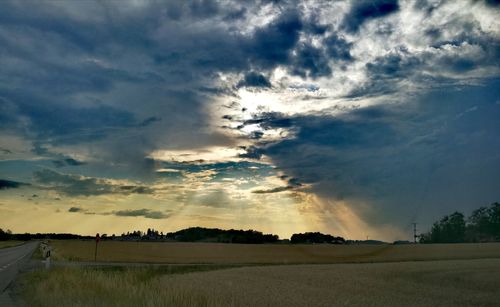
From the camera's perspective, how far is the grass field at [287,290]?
56.3 ft

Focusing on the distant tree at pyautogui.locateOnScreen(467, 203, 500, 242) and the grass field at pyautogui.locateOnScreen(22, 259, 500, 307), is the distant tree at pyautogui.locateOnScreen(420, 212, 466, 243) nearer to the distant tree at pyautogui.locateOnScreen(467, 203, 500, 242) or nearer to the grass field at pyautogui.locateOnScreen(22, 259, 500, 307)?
the distant tree at pyautogui.locateOnScreen(467, 203, 500, 242)

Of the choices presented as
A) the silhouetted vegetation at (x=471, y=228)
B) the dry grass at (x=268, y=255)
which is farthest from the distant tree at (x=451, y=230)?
the dry grass at (x=268, y=255)

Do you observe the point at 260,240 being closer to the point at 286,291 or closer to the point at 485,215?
the point at 485,215

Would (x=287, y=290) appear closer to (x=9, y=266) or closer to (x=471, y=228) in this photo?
(x=9, y=266)

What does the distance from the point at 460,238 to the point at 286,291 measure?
510ft

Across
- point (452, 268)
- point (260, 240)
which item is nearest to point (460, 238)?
point (260, 240)

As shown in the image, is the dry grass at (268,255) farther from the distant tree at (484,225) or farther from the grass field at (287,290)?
the distant tree at (484,225)

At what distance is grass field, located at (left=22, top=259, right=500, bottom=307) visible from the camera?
56.3ft

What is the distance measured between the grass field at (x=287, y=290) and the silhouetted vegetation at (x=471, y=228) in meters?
138

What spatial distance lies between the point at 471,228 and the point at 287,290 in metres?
159

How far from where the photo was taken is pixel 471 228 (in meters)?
166

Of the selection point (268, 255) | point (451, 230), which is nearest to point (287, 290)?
point (268, 255)

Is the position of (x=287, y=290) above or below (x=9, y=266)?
below

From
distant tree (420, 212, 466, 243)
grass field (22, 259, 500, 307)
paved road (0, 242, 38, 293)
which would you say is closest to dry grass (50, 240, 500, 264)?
paved road (0, 242, 38, 293)
